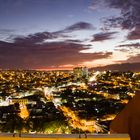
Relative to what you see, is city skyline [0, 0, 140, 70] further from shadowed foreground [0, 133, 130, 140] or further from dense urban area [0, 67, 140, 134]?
shadowed foreground [0, 133, 130, 140]

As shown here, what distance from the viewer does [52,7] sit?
11.5 meters

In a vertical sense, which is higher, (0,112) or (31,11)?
(31,11)

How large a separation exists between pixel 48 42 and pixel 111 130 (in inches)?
812

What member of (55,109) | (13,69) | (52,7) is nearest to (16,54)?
(55,109)

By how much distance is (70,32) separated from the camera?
18.9 meters

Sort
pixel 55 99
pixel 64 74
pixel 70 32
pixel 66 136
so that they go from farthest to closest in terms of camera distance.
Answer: pixel 70 32 < pixel 55 99 < pixel 64 74 < pixel 66 136

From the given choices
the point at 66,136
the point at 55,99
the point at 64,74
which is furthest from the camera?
the point at 55,99

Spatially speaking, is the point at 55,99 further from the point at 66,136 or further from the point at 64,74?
the point at 66,136

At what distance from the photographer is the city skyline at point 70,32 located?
7887 millimetres

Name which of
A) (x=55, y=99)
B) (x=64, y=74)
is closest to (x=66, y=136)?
(x=64, y=74)

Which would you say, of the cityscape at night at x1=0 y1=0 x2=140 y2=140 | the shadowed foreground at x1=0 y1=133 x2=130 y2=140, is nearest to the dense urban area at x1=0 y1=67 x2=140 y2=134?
the cityscape at night at x1=0 y1=0 x2=140 y2=140

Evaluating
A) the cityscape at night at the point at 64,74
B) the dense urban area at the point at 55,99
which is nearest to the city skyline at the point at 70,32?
the cityscape at night at the point at 64,74

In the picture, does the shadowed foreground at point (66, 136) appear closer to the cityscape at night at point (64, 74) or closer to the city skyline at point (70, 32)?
the city skyline at point (70, 32)

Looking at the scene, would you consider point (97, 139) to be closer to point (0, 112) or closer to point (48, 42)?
point (0, 112)
